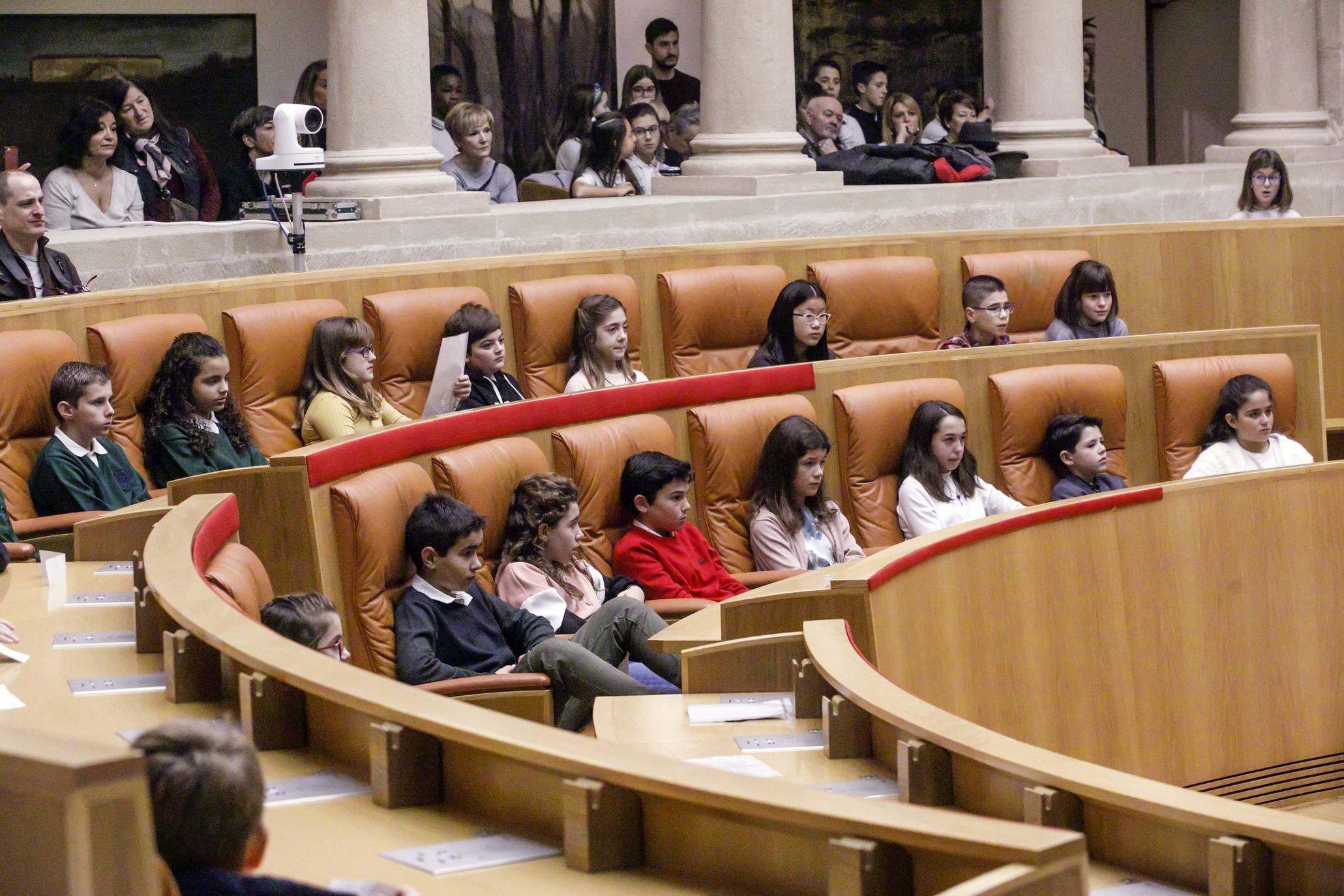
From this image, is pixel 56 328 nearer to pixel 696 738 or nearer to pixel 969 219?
pixel 696 738

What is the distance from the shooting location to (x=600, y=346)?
19.4 ft

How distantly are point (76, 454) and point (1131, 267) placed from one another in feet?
15.2

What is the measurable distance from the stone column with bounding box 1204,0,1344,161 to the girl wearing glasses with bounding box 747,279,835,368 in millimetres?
4295

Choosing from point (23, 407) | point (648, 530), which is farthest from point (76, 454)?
point (648, 530)

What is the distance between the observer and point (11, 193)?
201 inches

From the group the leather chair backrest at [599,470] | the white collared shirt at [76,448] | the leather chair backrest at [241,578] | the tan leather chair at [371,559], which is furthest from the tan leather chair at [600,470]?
the leather chair backrest at [241,578]

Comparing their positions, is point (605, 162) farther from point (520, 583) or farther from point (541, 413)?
point (520, 583)

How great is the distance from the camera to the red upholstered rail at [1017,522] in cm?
377

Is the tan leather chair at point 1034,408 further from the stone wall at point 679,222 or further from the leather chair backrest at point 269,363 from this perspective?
the leather chair backrest at point 269,363

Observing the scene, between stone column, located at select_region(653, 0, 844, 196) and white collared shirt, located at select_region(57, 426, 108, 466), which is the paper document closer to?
white collared shirt, located at select_region(57, 426, 108, 466)

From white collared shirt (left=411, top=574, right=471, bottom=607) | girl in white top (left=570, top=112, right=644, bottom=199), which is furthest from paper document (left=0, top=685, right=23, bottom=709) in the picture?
girl in white top (left=570, top=112, right=644, bottom=199)

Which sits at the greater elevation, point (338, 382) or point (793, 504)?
point (338, 382)

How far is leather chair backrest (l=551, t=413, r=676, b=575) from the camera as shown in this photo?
16.0 ft

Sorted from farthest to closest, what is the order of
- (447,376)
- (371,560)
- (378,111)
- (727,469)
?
(378,111) → (727,469) → (447,376) → (371,560)
